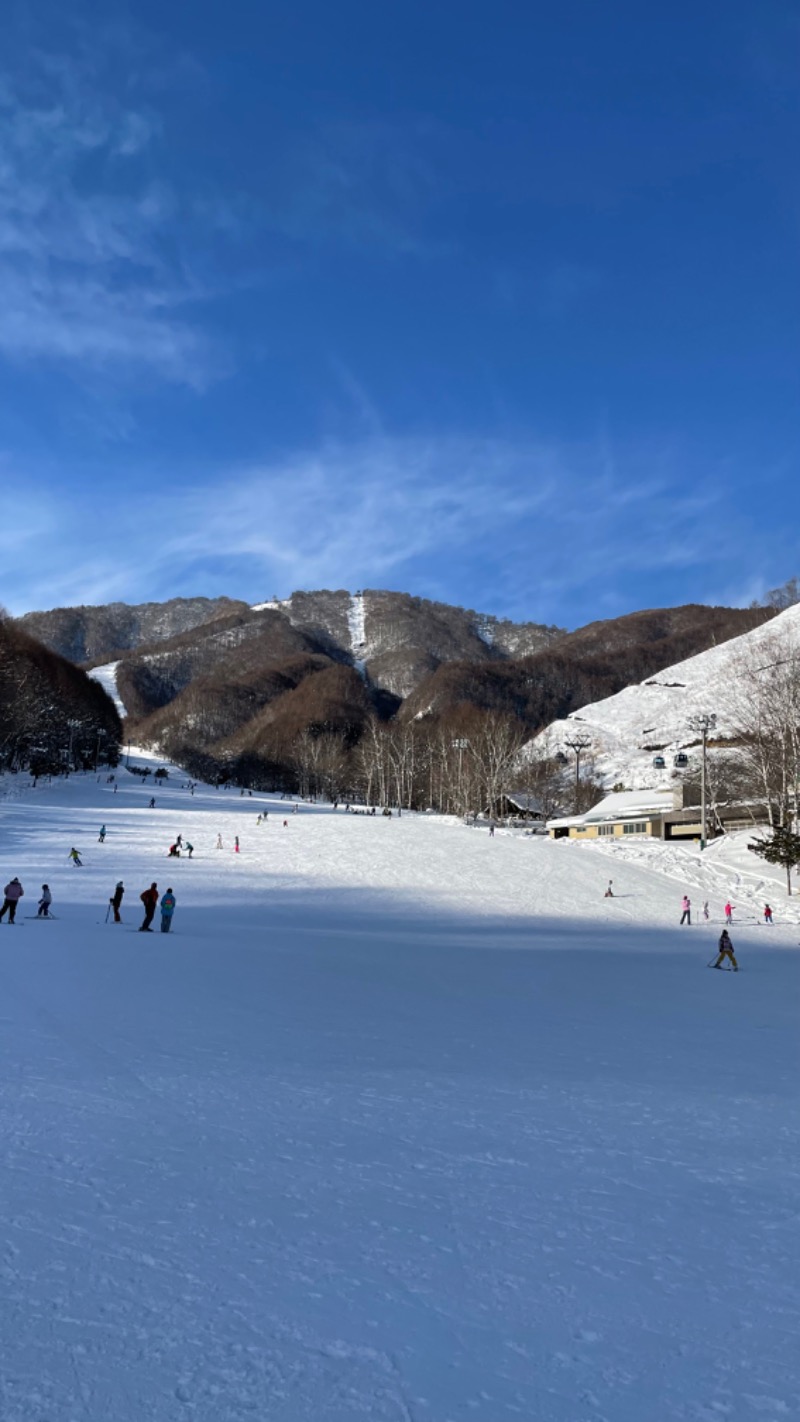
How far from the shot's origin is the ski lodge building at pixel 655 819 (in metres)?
73.1

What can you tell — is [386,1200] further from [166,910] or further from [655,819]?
[655,819]

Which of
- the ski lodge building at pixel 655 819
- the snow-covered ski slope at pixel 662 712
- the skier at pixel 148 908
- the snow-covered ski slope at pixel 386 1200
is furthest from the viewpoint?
the snow-covered ski slope at pixel 662 712

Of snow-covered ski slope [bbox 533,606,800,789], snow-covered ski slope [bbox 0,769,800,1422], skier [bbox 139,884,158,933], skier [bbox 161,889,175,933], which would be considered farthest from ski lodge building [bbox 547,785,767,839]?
snow-covered ski slope [bbox 0,769,800,1422]

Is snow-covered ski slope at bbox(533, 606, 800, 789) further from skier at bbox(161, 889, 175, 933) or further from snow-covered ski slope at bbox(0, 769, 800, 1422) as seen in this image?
snow-covered ski slope at bbox(0, 769, 800, 1422)

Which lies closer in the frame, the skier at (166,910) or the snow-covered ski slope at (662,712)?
the skier at (166,910)

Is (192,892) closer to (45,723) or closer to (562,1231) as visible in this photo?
(562,1231)

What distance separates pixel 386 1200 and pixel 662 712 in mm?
166290

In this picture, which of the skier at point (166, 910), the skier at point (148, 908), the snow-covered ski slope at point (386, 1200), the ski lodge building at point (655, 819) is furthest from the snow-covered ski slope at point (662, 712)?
the snow-covered ski slope at point (386, 1200)

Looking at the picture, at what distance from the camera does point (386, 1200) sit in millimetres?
5352

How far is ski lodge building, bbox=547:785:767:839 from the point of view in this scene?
240 ft

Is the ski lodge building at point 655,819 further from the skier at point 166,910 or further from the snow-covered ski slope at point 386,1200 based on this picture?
the snow-covered ski slope at point 386,1200

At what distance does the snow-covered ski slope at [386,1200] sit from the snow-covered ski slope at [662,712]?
111 metres

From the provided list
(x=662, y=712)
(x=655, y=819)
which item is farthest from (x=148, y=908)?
(x=662, y=712)

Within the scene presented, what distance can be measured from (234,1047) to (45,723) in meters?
95.4
